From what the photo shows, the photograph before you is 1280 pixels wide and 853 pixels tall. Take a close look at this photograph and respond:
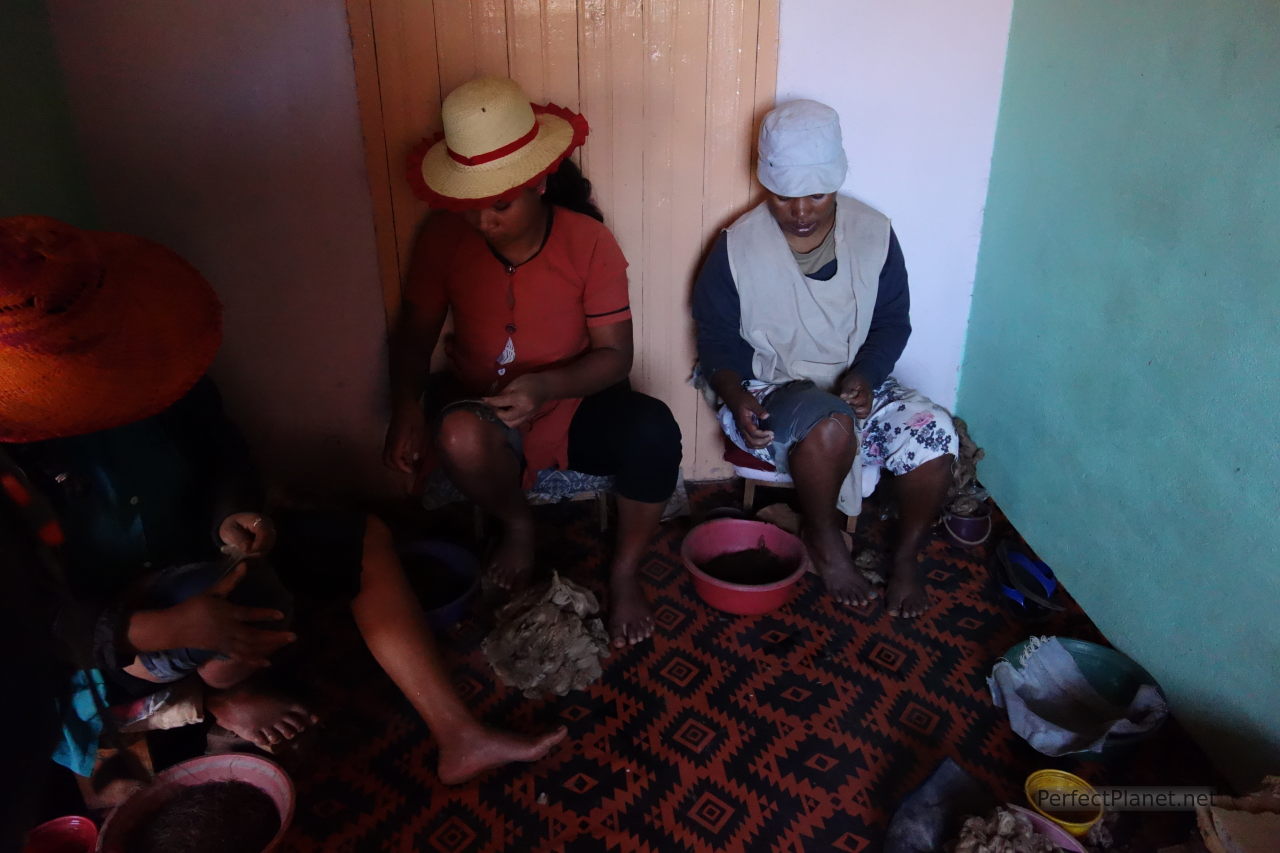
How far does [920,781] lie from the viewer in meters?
1.75

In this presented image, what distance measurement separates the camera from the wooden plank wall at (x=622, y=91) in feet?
7.22

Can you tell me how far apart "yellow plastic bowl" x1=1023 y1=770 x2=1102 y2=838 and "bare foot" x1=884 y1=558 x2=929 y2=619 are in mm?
634

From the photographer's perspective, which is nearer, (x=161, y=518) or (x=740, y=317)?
(x=161, y=518)

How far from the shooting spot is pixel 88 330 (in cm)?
112

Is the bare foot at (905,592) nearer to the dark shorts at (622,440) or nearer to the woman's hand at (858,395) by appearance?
the woman's hand at (858,395)

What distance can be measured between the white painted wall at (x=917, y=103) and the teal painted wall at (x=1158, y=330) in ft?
0.32

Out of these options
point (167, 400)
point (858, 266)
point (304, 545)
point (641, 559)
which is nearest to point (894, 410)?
point (858, 266)

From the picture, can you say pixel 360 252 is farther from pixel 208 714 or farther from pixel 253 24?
pixel 208 714

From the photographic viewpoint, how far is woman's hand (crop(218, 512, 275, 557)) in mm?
1507

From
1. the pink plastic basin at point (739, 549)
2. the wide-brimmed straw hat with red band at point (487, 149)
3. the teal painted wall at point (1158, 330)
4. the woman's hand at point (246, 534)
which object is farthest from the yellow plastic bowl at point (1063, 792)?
the wide-brimmed straw hat with red band at point (487, 149)

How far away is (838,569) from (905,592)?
193 millimetres

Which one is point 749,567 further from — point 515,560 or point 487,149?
point 487,149

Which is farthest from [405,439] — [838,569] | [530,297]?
[838,569]

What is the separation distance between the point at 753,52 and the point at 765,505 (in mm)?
1435
